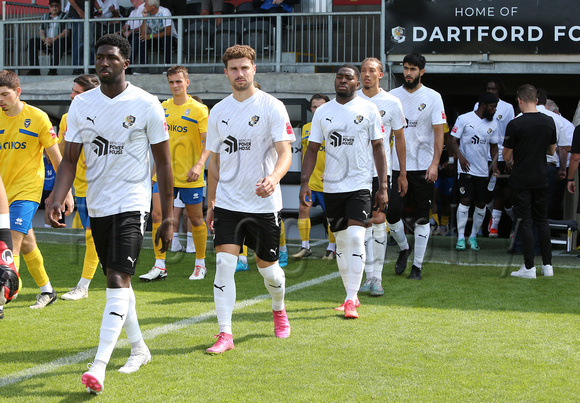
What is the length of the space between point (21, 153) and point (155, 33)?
29.3ft

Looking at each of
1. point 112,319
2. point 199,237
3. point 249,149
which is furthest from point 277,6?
point 112,319

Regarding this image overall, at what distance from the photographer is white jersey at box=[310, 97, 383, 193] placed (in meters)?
6.00

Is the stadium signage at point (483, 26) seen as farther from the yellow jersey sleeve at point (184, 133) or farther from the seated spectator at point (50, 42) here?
the seated spectator at point (50, 42)

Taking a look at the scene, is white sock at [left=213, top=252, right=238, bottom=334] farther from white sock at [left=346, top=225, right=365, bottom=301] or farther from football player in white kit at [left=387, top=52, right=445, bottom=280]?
football player in white kit at [left=387, top=52, right=445, bottom=280]

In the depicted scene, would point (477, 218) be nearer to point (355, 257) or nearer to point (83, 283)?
point (355, 257)

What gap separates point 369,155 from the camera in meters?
6.14

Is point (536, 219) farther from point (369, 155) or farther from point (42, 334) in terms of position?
point (42, 334)

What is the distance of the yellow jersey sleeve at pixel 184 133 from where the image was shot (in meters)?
7.89

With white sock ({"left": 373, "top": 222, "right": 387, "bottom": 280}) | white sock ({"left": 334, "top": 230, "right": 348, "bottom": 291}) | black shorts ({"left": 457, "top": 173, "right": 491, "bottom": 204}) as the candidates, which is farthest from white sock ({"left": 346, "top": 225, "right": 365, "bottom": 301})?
black shorts ({"left": 457, "top": 173, "right": 491, "bottom": 204})

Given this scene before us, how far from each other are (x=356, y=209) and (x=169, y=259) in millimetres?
4154

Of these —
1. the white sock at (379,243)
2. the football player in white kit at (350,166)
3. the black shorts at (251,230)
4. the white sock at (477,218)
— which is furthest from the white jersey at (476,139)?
the black shorts at (251,230)

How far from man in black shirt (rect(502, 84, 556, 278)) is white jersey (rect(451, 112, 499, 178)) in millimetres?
2182

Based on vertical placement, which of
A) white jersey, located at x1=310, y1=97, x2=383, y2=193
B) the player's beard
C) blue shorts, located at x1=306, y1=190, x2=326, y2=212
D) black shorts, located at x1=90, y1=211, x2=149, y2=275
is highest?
the player's beard

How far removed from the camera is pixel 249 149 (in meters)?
4.86
